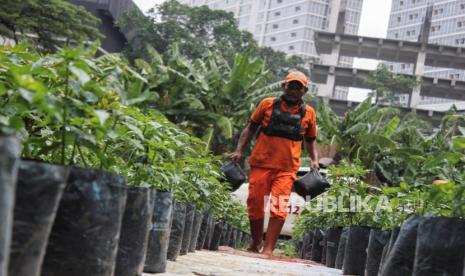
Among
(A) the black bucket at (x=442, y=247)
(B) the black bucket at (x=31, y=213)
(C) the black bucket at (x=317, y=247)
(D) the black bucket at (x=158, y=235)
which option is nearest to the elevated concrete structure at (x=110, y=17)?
(C) the black bucket at (x=317, y=247)

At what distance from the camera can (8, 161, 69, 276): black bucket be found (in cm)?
171

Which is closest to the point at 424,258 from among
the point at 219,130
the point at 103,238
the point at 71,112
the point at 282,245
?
the point at 103,238

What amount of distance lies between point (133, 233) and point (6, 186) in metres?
1.33

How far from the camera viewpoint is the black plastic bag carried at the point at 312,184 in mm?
6285

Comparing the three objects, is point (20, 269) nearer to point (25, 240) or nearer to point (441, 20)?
point (25, 240)

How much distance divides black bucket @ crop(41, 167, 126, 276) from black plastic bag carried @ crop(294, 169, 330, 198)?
4227 millimetres

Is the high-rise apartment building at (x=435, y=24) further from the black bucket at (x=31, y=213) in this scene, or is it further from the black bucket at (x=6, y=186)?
the black bucket at (x=6, y=186)

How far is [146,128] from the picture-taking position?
304 cm

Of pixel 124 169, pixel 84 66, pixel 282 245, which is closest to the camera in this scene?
pixel 84 66

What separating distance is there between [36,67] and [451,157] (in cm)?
171

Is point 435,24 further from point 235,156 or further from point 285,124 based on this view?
point 285,124

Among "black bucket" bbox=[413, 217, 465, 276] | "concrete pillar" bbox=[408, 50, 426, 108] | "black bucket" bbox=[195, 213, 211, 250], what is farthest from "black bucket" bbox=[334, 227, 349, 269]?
"concrete pillar" bbox=[408, 50, 426, 108]

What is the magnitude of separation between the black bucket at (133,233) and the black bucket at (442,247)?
1.16 metres

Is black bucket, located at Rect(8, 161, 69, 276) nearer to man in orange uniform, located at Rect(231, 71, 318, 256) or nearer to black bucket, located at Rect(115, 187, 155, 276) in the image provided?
black bucket, located at Rect(115, 187, 155, 276)
